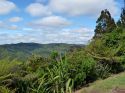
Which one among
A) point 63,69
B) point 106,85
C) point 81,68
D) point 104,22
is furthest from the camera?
point 104,22

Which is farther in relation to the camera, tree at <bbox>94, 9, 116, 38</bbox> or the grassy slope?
tree at <bbox>94, 9, 116, 38</bbox>

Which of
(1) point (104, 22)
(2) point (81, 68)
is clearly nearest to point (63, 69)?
(2) point (81, 68)

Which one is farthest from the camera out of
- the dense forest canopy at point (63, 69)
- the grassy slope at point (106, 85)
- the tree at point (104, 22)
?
the tree at point (104, 22)

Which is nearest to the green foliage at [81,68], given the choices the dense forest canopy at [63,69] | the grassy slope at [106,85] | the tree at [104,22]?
the dense forest canopy at [63,69]

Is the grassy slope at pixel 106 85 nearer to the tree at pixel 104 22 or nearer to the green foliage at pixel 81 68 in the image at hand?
the green foliage at pixel 81 68

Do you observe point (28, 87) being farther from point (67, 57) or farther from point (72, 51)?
point (72, 51)

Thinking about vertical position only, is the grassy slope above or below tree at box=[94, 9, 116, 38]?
below

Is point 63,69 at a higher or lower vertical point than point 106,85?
Answer: higher

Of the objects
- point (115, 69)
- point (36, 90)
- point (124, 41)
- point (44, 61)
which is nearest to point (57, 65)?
point (44, 61)

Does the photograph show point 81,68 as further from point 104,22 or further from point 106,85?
point 104,22

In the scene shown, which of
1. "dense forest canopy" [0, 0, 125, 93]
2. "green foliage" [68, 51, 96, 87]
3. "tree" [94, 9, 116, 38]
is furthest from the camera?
"tree" [94, 9, 116, 38]

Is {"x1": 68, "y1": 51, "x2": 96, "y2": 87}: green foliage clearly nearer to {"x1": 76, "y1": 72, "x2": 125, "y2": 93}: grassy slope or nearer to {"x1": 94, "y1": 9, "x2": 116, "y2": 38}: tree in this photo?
{"x1": 76, "y1": 72, "x2": 125, "y2": 93}: grassy slope

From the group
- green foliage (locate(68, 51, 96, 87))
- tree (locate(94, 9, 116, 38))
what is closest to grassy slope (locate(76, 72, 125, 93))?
green foliage (locate(68, 51, 96, 87))

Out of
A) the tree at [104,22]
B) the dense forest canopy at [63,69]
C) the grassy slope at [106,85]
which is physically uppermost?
the tree at [104,22]
